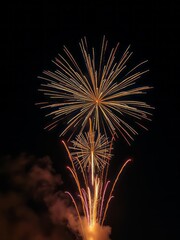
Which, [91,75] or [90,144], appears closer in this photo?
[91,75]

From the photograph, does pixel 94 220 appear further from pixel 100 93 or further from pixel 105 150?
pixel 100 93

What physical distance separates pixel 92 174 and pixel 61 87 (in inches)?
123

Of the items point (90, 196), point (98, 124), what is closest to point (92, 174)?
point (90, 196)

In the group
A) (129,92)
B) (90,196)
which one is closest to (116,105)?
(129,92)

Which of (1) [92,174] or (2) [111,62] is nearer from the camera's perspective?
(2) [111,62]

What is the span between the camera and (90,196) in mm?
18500

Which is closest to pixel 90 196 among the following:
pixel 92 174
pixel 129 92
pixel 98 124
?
pixel 92 174

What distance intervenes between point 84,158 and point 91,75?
10.6 feet

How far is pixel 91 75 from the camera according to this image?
17.7 metres

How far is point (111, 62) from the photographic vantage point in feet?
57.1

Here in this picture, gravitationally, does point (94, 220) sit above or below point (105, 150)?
below

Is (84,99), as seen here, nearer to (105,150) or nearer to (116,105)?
(116,105)

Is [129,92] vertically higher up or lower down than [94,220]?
higher up

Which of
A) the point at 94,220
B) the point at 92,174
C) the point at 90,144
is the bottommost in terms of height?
the point at 94,220
